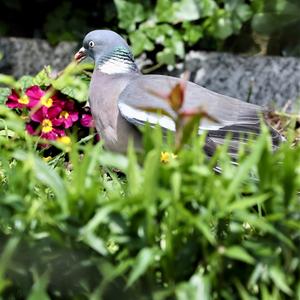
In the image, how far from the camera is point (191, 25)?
5109 millimetres

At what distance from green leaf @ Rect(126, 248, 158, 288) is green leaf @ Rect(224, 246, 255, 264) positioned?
0.52 feet

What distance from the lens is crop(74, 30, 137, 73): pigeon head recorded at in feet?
12.8

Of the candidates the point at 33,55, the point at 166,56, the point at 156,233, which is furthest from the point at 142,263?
the point at 33,55

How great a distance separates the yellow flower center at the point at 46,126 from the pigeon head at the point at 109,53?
32 centimetres

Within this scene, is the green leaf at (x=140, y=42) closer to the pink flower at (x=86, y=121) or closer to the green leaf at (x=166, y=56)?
the green leaf at (x=166, y=56)

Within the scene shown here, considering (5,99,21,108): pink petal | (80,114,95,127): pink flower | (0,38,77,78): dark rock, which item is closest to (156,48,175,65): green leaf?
(0,38,77,78): dark rock

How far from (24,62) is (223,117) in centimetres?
219

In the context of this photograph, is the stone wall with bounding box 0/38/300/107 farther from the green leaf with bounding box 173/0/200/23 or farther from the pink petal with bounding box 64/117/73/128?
the pink petal with bounding box 64/117/73/128

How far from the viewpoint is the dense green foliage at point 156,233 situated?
198 centimetres

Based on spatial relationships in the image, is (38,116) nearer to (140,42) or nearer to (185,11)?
(140,42)

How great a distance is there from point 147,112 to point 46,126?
78 cm

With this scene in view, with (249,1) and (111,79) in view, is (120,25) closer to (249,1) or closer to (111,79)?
(249,1)

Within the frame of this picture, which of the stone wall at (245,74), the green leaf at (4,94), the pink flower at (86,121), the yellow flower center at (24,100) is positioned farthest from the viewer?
the stone wall at (245,74)

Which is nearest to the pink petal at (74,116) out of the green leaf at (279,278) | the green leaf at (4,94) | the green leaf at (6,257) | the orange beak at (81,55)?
the orange beak at (81,55)
